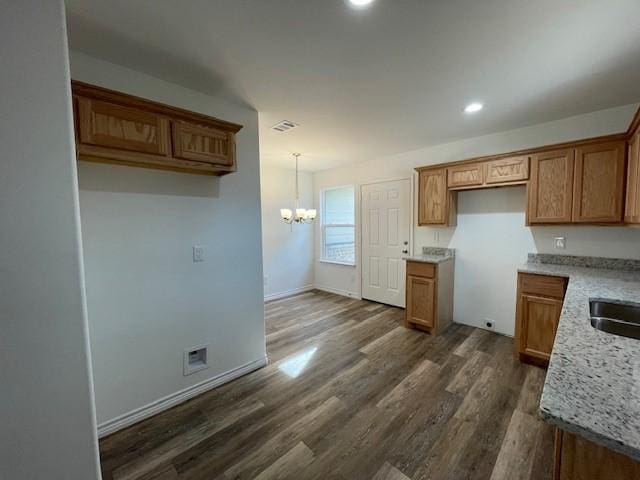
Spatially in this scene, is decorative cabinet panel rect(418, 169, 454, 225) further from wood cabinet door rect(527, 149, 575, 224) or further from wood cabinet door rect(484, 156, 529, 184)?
wood cabinet door rect(527, 149, 575, 224)

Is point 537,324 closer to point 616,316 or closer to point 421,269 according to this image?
→ point 616,316

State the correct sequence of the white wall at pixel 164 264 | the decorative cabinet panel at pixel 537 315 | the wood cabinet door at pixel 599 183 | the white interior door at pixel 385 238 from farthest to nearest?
1. the white interior door at pixel 385 238
2. the decorative cabinet panel at pixel 537 315
3. the wood cabinet door at pixel 599 183
4. the white wall at pixel 164 264

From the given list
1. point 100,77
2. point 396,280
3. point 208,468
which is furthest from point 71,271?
point 396,280

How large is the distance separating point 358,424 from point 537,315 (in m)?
2.01

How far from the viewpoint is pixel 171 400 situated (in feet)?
6.96

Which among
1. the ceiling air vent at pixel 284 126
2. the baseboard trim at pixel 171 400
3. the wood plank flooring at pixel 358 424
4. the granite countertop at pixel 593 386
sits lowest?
the wood plank flooring at pixel 358 424

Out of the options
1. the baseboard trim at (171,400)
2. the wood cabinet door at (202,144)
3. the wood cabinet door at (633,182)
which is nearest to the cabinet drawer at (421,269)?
the wood cabinet door at (633,182)

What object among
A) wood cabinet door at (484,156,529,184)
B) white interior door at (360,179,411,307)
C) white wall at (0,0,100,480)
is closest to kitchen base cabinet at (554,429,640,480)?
white wall at (0,0,100,480)

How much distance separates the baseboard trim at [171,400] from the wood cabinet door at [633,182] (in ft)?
10.9

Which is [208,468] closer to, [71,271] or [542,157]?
[71,271]

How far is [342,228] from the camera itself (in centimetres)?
529

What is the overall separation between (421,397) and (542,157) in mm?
2598

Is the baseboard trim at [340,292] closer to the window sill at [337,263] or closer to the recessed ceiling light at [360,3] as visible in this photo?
the window sill at [337,263]

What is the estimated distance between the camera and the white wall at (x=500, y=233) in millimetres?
2617
